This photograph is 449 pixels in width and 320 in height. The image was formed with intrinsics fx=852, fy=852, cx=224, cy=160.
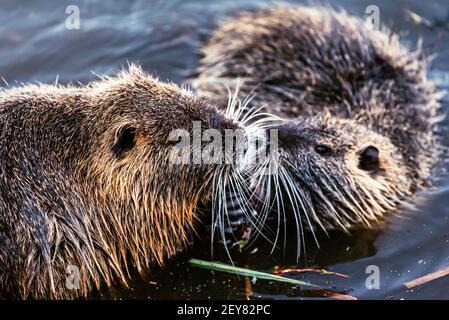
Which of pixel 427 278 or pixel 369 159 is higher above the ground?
pixel 369 159

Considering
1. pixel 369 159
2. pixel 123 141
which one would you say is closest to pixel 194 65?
pixel 369 159

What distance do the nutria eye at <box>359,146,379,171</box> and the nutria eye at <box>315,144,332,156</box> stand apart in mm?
231

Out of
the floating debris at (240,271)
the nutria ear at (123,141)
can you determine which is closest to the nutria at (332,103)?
the floating debris at (240,271)

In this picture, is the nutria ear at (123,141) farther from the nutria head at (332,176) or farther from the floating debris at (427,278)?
the floating debris at (427,278)

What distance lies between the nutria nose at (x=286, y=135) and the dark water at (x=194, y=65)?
64 centimetres

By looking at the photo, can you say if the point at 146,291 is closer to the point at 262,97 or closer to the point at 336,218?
the point at 336,218

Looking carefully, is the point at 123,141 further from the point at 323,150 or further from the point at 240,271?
the point at 323,150

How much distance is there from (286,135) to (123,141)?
1220mm

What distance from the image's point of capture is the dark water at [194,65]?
16.1ft

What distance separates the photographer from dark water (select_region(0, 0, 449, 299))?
16.1 ft

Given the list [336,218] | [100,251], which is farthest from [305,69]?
[100,251]

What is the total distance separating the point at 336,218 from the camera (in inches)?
209

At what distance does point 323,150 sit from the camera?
536 cm
